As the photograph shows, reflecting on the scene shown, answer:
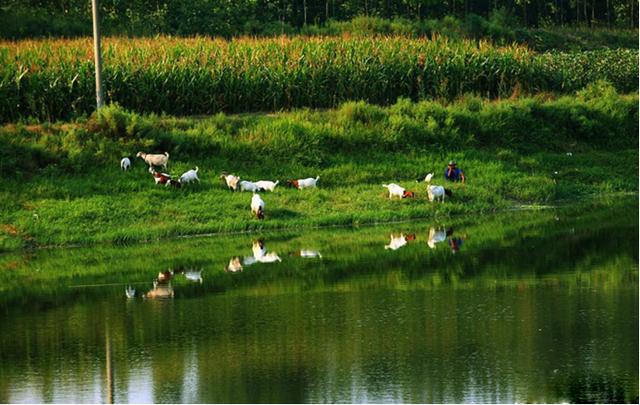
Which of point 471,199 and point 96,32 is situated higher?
point 96,32

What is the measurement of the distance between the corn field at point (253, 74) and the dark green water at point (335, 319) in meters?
8.39

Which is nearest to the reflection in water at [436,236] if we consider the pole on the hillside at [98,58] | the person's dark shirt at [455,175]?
the person's dark shirt at [455,175]

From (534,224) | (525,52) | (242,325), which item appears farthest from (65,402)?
(525,52)

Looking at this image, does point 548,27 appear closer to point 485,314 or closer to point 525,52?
point 525,52

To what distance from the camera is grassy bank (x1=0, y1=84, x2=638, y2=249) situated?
27.9 metres

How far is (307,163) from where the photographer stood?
3164 centimetres

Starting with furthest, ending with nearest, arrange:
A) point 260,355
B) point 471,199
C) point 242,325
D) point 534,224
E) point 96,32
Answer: point 96,32 < point 471,199 < point 534,224 < point 242,325 < point 260,355

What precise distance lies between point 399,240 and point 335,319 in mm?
7316

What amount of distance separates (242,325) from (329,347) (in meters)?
1.87

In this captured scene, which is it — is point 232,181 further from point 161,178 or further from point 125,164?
point 125,164

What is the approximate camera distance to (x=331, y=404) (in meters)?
14.4

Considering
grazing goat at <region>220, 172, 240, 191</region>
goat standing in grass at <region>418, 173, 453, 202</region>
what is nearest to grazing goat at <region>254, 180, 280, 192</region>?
grazing goat at <region>220, 172, 240, 191</region>

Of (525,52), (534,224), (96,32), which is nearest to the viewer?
(534,224)

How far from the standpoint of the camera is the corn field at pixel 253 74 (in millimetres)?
33656
